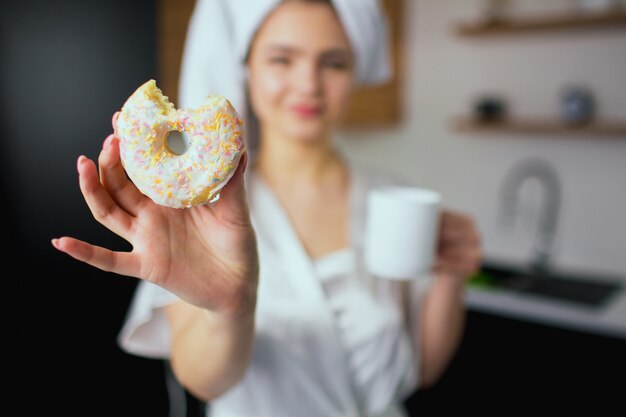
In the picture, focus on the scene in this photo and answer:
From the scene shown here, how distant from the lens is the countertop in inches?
69.3

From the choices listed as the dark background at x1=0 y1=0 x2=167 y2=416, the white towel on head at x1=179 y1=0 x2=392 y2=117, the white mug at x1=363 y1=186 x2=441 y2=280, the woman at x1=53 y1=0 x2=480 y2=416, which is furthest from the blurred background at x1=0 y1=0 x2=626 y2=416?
the white towel on head at x1=179 y1=0 x2=392 y2=117

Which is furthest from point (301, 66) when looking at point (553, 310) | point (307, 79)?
point (553, 310)

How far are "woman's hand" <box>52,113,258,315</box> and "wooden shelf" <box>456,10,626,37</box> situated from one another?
2067 mm

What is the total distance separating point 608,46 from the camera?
2.26 meters

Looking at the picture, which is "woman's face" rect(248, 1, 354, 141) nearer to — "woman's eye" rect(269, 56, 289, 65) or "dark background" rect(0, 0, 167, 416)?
"woman's eye" rect(269, 56, 289, 65)

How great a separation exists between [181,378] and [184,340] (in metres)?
0.09

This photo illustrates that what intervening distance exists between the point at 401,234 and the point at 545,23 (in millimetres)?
1796

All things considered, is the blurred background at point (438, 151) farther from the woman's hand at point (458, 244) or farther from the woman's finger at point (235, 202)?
the woman's finger at point (235, 202)

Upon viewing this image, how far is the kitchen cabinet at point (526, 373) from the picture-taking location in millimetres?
1775

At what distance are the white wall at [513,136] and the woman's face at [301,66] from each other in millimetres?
1773

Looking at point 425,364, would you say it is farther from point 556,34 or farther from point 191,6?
point 191,6

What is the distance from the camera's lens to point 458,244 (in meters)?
0.99

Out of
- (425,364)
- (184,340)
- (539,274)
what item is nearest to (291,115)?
(184,340)

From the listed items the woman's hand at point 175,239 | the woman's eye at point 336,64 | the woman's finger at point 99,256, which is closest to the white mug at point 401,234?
the woman's eye at point 336,64
